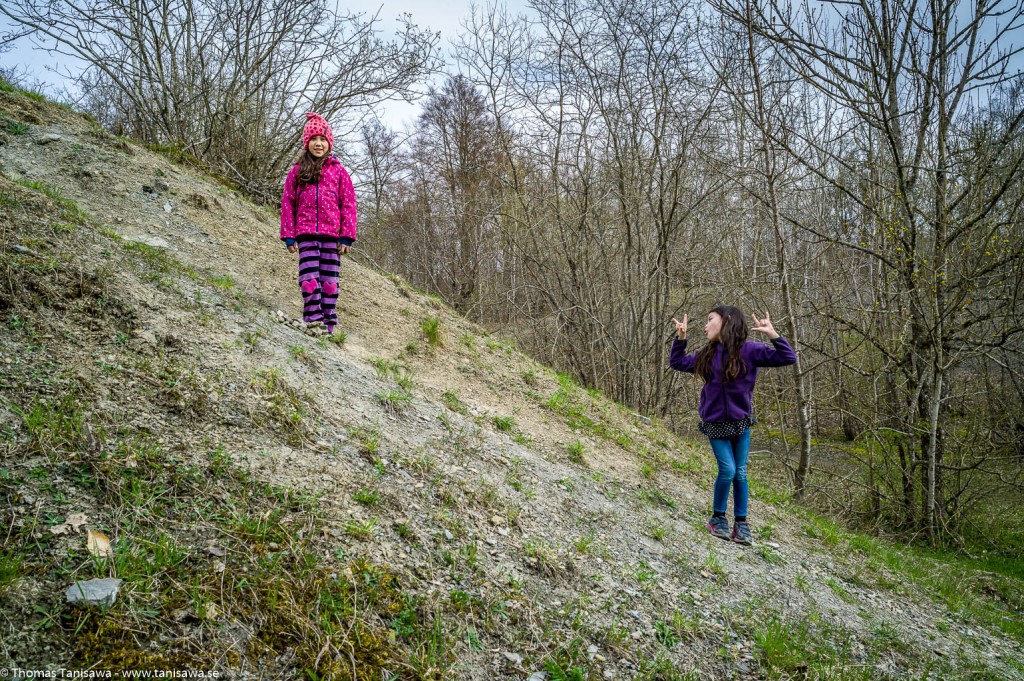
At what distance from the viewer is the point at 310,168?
4.82m

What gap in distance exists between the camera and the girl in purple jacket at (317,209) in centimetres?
485

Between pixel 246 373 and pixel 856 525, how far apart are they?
29.2ft

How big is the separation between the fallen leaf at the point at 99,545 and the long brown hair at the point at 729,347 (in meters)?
3.88

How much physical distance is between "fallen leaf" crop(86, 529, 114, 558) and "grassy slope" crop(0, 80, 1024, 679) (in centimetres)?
3

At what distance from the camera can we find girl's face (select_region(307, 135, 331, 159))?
485 cm

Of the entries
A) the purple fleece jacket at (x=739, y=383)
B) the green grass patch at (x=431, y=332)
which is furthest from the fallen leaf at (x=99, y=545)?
the green grass patch at (x=431, y=332)

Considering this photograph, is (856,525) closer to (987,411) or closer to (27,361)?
(987,411)

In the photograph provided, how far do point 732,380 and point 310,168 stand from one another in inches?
161

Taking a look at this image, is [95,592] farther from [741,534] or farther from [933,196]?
[933,196]

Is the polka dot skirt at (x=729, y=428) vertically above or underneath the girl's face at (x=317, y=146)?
underneath

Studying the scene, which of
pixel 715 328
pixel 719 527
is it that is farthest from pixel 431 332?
pixel 719 527

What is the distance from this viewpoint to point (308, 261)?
492 cm

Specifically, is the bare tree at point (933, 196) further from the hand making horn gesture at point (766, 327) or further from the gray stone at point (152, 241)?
the gray stone at point (152, 241)

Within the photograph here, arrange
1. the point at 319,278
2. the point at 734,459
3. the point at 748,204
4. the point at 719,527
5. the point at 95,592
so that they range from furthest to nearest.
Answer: the point at 748,204, the point at 319,278, the point at 719,527, the point at 734,459, the point at 95,592
